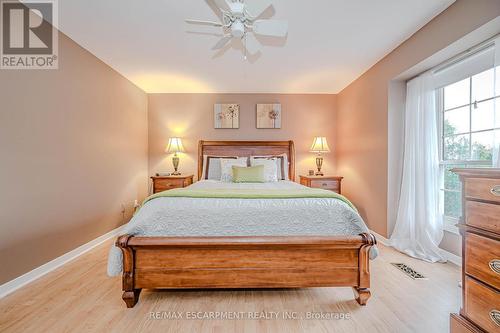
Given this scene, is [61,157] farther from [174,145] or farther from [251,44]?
[251,44]

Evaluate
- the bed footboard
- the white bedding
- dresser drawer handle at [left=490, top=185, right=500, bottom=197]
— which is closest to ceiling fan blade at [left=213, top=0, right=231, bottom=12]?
the white bedding

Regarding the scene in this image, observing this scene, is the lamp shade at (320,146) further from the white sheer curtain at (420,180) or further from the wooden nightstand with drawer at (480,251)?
the wooden nightstand with drawer at (480,251)

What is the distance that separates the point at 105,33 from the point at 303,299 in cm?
322

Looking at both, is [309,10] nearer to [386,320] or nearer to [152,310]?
[386,320]

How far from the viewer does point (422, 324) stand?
59.7 inches

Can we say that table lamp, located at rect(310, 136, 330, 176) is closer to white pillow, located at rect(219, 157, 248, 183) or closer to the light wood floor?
white pillow, located at rect(219, 157, 248, 183)

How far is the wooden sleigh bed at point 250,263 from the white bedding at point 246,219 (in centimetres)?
7

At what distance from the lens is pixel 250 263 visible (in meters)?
1.70

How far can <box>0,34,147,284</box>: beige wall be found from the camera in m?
1.93

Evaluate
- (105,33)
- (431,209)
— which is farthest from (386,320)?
(105,33)

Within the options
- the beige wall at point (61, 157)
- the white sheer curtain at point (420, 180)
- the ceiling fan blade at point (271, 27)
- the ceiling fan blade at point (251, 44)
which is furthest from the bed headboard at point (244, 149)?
the ceiling fan blade at point (271, 27)

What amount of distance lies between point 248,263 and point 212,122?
123 inches

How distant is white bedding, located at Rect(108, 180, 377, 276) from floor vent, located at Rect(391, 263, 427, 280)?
80 cm

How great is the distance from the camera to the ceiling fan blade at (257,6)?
196 cm
